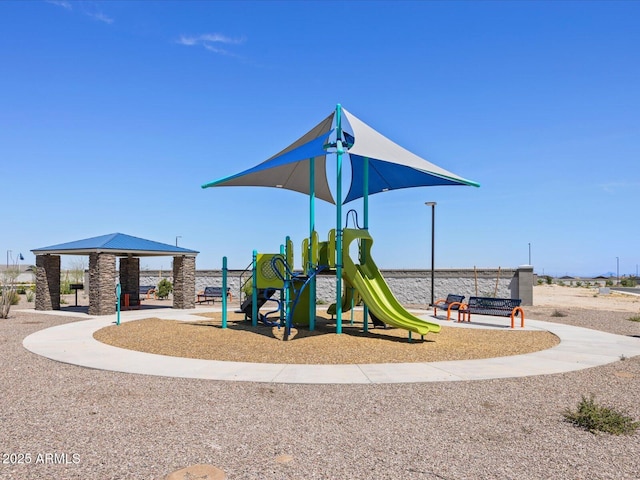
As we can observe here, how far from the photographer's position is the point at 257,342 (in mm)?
11352

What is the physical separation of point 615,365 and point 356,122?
27.5 feet

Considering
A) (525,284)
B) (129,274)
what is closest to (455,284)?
(525,284)

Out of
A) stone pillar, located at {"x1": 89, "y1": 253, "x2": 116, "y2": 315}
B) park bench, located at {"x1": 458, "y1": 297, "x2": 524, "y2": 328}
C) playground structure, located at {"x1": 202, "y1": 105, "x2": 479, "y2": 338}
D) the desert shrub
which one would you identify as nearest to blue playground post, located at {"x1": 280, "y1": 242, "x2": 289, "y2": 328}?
playground structure, located at {"x1": 202, "y1": 105, "x2": 479, "y2": 338}

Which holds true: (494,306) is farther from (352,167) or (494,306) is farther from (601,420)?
(601,420)

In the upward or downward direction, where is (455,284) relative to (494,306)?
upward

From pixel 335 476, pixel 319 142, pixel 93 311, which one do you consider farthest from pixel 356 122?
pixel 93 311

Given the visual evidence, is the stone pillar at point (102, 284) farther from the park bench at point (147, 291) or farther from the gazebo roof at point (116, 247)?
the park bench at point (147, 291)

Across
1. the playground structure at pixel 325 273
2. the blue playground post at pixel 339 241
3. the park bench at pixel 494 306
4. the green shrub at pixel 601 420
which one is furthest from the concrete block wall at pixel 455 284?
the green shrub at pixel 601 420

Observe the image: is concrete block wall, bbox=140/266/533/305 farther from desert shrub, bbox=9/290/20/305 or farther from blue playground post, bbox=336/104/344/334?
blue playground post, bbox=336/104/344/334

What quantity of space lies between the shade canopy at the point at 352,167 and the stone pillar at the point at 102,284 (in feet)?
22.6

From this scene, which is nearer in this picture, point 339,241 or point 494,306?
point 339,241

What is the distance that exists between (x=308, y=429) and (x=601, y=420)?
3280 millimetres

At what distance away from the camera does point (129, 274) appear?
2256cm

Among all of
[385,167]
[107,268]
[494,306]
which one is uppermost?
[385,167]
